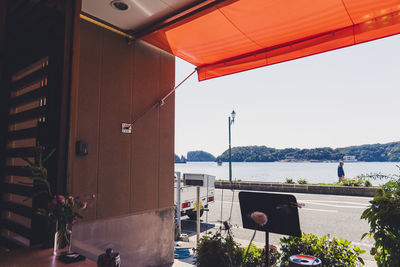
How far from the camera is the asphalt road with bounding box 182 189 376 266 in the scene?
19.0 ft

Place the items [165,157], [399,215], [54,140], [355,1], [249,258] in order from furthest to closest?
[165,157] → [249,258] → [355,1] → [54,140] → [399,215]

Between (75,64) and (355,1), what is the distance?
2.52 meters

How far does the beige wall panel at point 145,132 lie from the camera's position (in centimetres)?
364

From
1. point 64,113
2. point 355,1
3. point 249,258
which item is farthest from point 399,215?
point 64,113

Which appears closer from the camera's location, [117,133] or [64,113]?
[64,113]

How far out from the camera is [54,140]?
2.08 metres

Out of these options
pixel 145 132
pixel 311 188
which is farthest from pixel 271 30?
pixel 311 188

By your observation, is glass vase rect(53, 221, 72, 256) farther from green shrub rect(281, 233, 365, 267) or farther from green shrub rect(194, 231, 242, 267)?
green shrub rect(281, 233, 365, 267)

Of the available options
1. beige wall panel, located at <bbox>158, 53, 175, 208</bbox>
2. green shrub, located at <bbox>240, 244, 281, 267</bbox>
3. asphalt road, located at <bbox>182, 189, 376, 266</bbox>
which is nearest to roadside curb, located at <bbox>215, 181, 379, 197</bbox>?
asphalt road, located at <bbox>182, 189, 376, 266</bbox>

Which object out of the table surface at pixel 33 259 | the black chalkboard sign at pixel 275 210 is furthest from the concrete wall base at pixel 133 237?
the black chalkboard sign at pixel 275 210

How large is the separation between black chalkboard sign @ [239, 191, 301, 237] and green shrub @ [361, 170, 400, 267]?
504 millimetres

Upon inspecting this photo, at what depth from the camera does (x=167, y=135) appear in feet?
13.6

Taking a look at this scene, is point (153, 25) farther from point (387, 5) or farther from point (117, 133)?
point (387, 5)

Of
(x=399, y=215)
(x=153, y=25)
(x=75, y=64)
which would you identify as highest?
(x=153, y=25)
